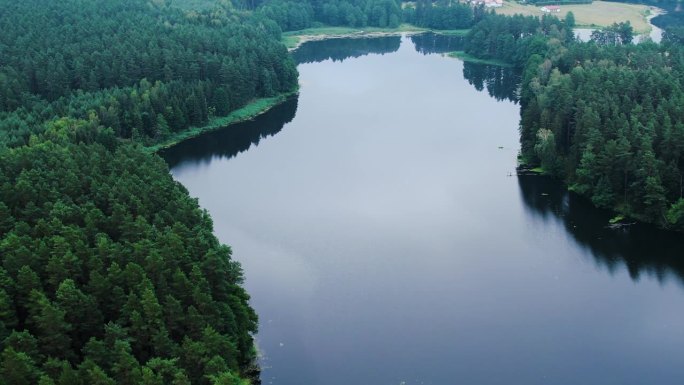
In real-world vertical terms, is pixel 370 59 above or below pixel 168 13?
below

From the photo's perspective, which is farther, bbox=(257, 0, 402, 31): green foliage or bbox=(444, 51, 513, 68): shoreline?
bbox=(257, 0, 402, 31): green foliage

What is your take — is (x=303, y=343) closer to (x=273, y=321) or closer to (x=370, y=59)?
(x=273, y=321)

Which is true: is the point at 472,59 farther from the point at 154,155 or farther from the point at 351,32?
the point at 154,155

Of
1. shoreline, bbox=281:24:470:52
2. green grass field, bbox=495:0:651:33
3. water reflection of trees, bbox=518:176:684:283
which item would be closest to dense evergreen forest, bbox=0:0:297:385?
water reflection of trees, bbox=518:176:684:283

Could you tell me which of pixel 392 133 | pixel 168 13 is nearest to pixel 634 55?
pixel 392 133

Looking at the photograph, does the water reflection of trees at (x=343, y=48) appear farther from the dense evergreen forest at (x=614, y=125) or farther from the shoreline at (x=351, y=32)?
the dense evergreen forest at (x=614, y=125)

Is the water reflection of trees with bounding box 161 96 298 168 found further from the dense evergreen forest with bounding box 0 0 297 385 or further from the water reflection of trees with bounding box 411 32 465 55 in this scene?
the water reflection of trees with bounding box 411 32 465 55
